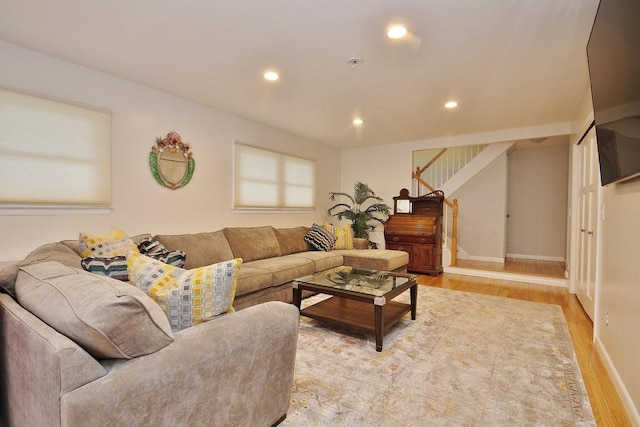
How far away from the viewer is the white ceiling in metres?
2.02

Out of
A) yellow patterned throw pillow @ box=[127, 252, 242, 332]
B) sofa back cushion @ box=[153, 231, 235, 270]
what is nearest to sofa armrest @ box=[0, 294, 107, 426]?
yellow patterned throw pillow @ box=[127, 252, 242, 332]

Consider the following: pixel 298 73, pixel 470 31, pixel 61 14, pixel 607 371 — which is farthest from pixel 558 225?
pixel 61 14

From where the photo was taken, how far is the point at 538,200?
22.3 feet

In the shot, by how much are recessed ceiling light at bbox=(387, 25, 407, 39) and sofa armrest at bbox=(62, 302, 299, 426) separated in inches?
76.9

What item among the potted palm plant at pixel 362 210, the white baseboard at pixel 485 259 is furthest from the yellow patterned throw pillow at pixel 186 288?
the white baseboard at pixel 485 259

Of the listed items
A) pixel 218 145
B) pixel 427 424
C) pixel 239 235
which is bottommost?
pixel 427 424

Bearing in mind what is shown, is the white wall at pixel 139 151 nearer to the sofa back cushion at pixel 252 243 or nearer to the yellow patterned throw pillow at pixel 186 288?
the sofa back cushion at pixel 252 243

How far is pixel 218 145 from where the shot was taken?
411cm

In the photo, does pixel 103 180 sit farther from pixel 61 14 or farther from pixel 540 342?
pixel 540 342

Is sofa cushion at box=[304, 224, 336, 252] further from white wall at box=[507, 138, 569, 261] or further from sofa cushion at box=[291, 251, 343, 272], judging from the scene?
white wall at box=[507, 138, 569, 261]

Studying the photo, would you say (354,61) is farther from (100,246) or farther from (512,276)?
(512,276)

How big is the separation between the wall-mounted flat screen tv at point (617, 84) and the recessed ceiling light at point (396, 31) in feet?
3.49

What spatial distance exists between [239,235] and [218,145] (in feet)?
3.93

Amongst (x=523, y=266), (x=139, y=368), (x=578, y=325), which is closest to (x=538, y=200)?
(x=523, y=266)
